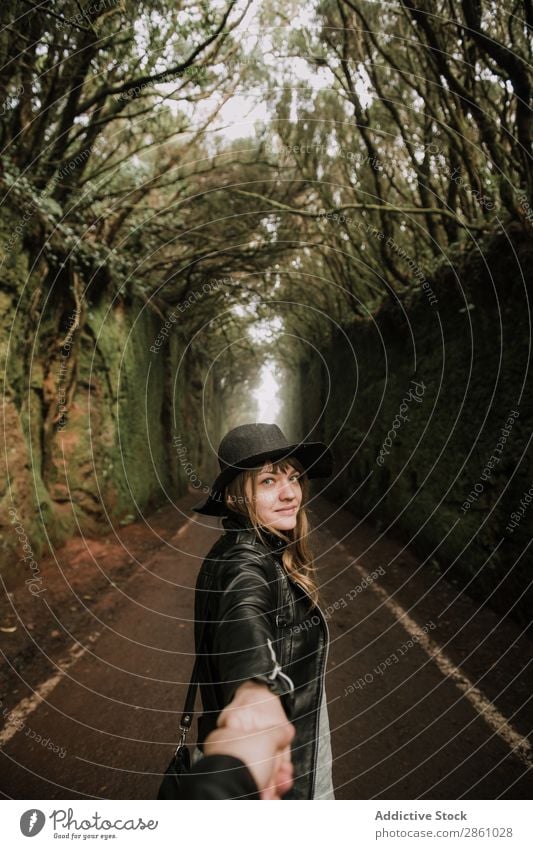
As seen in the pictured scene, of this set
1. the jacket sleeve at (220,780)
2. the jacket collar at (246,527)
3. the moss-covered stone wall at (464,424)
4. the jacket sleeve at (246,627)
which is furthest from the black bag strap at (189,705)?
the moss-covered stone wall at (464,424)

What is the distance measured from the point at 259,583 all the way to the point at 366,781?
2.75 m

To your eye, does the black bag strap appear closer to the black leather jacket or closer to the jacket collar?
the black leather jacket

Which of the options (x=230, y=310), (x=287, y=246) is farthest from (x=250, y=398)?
(x=287, y=246)

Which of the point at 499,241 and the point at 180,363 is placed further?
the point at 180,363

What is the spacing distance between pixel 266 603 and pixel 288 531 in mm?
577

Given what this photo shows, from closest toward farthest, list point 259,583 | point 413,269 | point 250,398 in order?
point 259,583
point 413,269
point 250,398

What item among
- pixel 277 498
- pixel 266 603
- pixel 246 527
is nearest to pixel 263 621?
pixel 266 603

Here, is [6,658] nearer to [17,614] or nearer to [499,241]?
[17,614]

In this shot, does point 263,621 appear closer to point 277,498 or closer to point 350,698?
point 277,498

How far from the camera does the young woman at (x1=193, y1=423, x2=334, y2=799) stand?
4.06ft

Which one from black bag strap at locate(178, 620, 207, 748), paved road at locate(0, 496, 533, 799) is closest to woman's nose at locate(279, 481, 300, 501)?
black bag strap at locate(178, 620, 207, 748)

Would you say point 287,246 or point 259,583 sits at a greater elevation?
point 287,246

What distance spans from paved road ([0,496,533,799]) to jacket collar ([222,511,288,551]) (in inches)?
97.0
